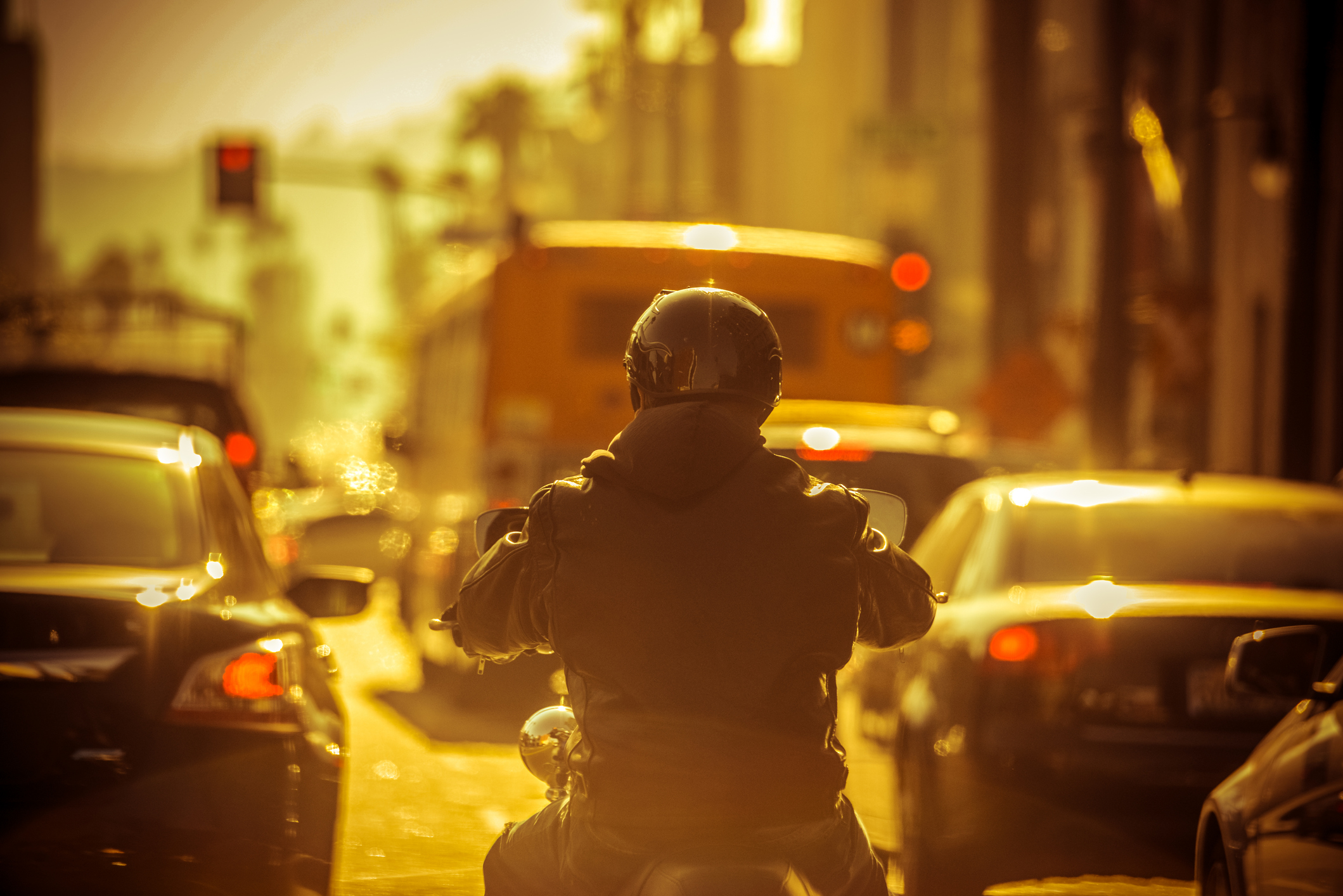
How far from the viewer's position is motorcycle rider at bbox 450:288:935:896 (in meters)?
3.20

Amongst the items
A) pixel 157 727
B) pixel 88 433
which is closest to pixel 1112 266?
pixel 88 433

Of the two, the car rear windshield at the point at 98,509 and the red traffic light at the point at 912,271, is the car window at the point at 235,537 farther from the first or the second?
the red traffic light at the point at 912,271

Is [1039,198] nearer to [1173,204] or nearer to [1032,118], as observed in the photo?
[1032,118]

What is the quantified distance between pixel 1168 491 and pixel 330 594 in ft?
10.3

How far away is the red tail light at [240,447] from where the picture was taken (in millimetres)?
13797

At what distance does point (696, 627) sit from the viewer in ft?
10.6

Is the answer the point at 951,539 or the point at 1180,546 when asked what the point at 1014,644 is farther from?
the point at 951,539

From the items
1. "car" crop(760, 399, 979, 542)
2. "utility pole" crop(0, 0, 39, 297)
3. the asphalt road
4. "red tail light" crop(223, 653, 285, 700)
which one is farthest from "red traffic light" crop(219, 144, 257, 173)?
"utility pole" crop(0, 0, 39, 297)

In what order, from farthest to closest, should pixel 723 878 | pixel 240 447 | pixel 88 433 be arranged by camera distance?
1. pixel 240 447
2. pixel 88 433
3. pixel 723 878

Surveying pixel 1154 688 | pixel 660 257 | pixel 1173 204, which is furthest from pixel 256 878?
pixel 1173 204

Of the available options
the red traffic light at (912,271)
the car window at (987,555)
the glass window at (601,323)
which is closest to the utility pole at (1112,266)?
the red traffic light at (912,271)

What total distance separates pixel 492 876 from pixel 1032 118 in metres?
27.6

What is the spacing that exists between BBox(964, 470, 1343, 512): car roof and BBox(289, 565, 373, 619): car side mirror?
8.40 feet

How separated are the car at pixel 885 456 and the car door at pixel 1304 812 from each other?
4.91 m
